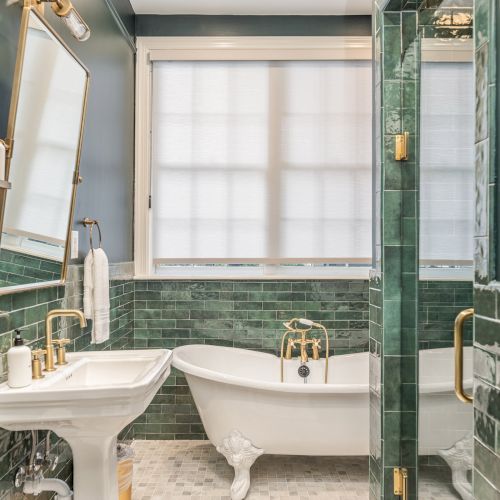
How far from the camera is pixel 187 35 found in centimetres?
361

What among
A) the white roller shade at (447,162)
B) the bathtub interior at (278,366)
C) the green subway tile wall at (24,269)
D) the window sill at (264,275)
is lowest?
the bathtub interior at (278,366)

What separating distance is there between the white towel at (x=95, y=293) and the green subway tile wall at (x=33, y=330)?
57 mm

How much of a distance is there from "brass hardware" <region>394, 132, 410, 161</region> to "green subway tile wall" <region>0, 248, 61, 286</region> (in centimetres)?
157

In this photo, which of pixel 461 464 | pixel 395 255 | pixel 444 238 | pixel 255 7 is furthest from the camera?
pixel 255 7

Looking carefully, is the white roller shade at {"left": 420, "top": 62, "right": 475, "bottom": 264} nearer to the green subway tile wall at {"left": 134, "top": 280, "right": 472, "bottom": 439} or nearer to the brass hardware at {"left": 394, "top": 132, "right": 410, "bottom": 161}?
the brass hardware at {"left": 394, "top": 132, "right": 410, "bottom": 161}

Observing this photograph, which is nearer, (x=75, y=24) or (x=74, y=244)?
(x=75, y=24)

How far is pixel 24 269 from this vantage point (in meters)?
1.87

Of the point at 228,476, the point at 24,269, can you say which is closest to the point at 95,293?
the point at 24,269

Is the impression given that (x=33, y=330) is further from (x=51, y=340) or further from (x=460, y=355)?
(x=460, y=355)

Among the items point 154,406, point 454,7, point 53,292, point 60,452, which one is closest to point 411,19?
point 454,7

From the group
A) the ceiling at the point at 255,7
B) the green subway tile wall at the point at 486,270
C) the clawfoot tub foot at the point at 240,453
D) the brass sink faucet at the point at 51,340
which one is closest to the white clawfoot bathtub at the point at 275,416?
the clawfoot tub foot at the point at 240,453

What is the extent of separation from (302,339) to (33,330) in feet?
6.18

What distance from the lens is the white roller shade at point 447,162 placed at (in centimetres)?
145

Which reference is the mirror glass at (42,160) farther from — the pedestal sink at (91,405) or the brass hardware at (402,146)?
the brass hardware at (402,146)
